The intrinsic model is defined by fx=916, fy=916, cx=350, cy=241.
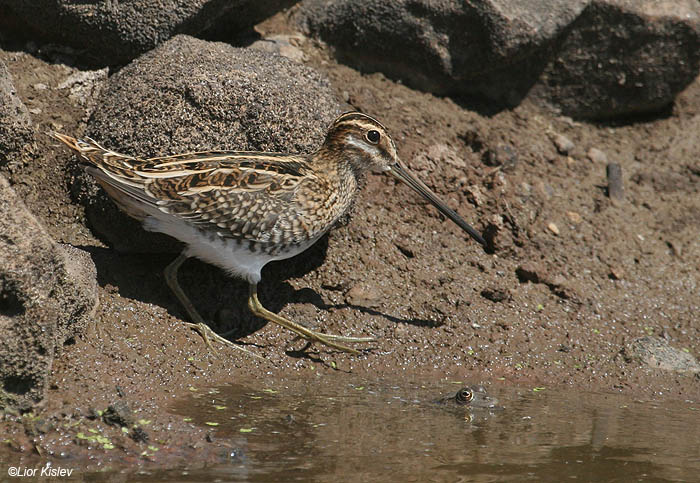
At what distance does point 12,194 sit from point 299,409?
192cm

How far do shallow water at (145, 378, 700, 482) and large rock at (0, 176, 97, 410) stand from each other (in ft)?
2.56

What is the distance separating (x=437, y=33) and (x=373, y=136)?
78.9 inches

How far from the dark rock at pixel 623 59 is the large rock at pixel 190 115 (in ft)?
9.68

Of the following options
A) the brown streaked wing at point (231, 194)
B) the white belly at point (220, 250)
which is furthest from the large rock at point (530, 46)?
the white belly at point (220, 250)

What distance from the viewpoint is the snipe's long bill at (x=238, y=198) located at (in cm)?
547

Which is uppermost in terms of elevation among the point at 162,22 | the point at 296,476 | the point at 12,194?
the point at 162,22

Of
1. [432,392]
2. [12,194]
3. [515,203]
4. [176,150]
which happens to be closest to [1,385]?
[12,194]

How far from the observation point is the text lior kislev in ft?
13.8

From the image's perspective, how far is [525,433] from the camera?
5117 mm

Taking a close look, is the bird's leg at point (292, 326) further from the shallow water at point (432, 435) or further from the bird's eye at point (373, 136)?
the bird's eye at point (373, 136)

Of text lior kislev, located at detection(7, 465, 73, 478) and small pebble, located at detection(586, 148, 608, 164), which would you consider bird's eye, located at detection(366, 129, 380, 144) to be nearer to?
small pebble, located at detection(586, 148, 608, 164)

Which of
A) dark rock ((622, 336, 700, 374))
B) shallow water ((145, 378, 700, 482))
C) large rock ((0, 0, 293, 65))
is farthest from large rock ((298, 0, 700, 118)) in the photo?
shallow water ((145, 378, 700, 482))

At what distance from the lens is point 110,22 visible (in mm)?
6652

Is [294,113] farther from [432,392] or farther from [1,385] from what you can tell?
[1,385]
